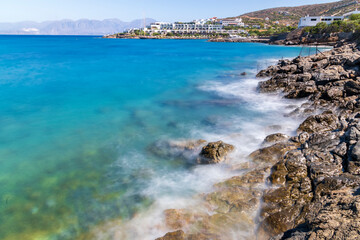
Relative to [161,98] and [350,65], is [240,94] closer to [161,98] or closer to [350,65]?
[161,98]

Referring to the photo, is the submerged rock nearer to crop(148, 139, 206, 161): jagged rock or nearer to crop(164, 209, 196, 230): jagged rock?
crop(148, 139, 206, 161): jagged rock

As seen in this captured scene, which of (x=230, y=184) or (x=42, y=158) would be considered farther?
(x=42, y=158)

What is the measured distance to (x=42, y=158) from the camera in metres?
15.0

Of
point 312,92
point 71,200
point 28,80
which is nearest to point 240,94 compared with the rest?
point 312,92

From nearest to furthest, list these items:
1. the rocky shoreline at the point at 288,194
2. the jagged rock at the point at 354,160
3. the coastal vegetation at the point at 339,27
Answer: the rocky shoreline at the point at 288,194, the jagged rock at the point at 354,160, the coastal vegetation at the point at 339,27

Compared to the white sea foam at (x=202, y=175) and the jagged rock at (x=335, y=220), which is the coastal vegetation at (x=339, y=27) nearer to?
the white sea foam at (x=202, y=175)

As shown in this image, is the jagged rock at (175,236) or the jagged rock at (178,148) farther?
the jagged rock at (178,148)

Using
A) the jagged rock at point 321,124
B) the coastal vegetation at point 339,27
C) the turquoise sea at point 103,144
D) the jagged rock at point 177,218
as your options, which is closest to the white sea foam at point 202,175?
the turquoise sea at point 103,144

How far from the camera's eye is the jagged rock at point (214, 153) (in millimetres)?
13281

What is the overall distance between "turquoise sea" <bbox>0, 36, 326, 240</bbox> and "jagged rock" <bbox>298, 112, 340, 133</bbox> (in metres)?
2.97

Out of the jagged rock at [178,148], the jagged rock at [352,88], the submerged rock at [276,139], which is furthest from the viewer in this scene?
the jagged rock at [352,88]

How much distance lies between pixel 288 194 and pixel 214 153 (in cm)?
466

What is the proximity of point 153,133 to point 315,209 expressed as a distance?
1233 cm

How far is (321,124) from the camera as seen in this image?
15250 millimetres
